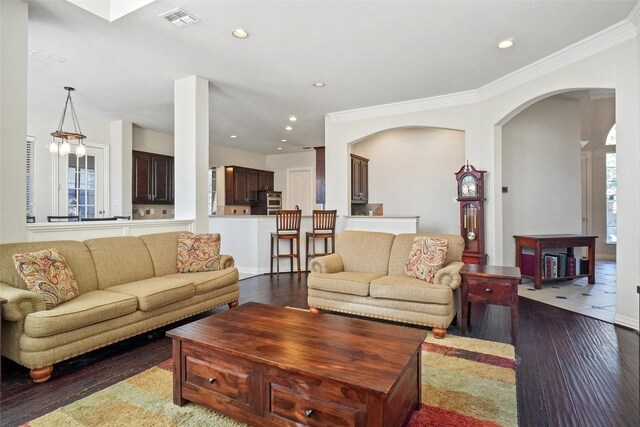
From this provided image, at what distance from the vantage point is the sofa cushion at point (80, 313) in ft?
6.95

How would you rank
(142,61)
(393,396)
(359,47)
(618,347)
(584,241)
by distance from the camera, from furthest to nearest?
(584,241) → (142,61) → (359,47) → (618,347) → (393,396)

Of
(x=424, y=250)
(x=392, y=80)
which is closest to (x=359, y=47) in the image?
(x=392, y=80)

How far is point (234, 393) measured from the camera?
1729 millimetres

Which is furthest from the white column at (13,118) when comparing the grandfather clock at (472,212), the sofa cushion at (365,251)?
the grandfather clock at (472,212)

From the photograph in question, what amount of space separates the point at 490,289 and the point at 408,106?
3.54 metres

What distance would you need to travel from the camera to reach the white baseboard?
10.1 ft

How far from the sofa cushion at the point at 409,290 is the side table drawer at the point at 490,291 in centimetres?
22

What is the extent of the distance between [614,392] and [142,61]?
5204 mm

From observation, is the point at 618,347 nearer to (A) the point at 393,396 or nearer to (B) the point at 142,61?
(A) the point at 393,396

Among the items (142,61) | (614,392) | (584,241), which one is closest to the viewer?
(614,392)

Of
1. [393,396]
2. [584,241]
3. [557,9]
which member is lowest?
[393,396]

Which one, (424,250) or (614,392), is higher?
(424,250)

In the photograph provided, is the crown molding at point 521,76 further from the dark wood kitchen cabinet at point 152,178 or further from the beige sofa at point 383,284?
the dark wood kitchen cabinet at point 152,178

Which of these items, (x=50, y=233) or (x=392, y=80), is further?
(x=392, y=80)
